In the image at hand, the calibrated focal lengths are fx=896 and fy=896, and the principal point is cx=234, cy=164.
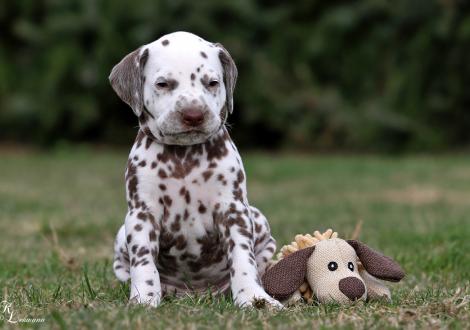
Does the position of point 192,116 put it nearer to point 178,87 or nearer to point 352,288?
point 178,87

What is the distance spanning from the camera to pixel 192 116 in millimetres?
4094

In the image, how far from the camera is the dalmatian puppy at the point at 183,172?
418cm

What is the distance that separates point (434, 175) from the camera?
541 inches

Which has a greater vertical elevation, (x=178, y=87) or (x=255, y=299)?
(x=178, y=87)

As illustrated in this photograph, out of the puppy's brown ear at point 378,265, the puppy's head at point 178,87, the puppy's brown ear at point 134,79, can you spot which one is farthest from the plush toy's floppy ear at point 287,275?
the puppy's brown ear at point 134,79

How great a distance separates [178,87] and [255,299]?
1.05 metres

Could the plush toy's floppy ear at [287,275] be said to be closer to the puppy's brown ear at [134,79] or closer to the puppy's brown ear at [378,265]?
the puppy's brown ear at [378,265]

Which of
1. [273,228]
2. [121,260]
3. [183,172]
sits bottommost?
[273,228]

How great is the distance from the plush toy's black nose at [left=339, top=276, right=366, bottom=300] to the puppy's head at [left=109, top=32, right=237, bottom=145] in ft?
3.14

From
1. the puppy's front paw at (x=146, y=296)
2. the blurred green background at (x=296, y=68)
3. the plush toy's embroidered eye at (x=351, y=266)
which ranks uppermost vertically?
the plush toy's embroidered eye at (x=351, y=266)

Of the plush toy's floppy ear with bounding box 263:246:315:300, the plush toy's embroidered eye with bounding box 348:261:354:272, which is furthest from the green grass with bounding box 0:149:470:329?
the plush toy's embroidered eye with bounding box 348:261:354:272
